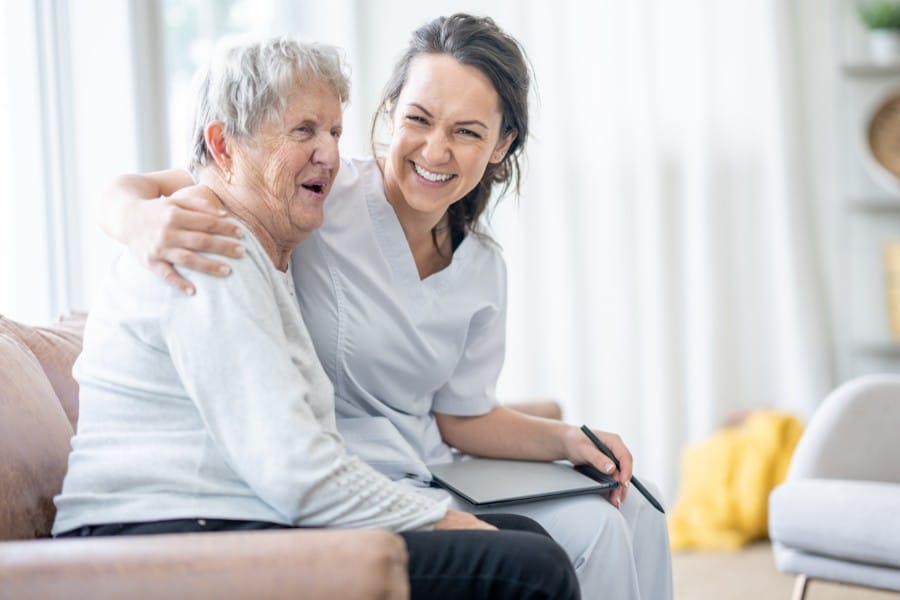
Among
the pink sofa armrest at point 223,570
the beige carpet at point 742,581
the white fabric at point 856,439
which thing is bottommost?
the beige carpet at point 742,581

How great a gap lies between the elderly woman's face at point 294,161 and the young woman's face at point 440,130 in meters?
0.25

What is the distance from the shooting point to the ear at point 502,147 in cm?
175

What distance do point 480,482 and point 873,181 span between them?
2.59 metres

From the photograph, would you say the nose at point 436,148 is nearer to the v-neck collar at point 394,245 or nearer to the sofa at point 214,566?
the v-neck collar at point 394,245

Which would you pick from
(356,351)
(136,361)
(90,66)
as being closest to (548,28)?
(90,66)

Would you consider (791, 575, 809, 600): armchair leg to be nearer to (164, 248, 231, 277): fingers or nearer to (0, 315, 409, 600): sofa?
(0, 315, 409, 600): sofa

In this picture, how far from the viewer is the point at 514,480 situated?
1.61 meters

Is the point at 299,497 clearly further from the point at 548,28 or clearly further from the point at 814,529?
the point at 548,28

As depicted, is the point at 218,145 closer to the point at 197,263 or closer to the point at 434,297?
the point at 197,263

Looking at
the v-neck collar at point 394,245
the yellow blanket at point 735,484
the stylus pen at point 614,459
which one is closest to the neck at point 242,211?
the v-neck collar at point 394,245

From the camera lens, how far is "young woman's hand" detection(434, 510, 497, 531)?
4.22 ft

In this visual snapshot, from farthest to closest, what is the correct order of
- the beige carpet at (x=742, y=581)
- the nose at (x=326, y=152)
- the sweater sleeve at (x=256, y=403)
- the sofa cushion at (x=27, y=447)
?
the beige carpet at (x=742, y=581)
the nose at (x=326, y=152)
the sofa cushion at (x=27, y=447)
the sweater sleeve at (x=256, y=403)

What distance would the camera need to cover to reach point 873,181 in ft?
12.0

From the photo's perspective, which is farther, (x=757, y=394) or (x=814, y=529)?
(x=757, y=394)
